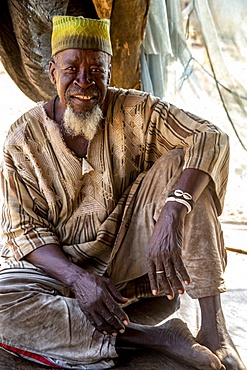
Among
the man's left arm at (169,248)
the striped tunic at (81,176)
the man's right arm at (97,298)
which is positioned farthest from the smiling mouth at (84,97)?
the man's right arm at (97,298)

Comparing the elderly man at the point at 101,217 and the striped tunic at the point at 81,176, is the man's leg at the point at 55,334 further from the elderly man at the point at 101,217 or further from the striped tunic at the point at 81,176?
the striped tunic at the point at 81,176

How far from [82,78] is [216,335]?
106 cm

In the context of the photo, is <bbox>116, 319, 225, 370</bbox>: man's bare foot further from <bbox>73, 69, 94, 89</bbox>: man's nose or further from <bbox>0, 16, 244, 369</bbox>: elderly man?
<bbox>73, 69, 94, 89</bbox>: man's nose

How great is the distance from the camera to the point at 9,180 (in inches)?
94.0

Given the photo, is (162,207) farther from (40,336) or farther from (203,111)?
(203,111)

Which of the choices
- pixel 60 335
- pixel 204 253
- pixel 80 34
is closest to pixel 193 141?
pixel 204 253

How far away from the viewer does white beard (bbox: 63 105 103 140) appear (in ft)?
7.63

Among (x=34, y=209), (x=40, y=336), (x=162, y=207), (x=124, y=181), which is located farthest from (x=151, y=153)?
(x=40, y=336)

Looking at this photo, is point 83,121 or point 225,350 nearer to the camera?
point 225,350

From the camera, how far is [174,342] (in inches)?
83.4

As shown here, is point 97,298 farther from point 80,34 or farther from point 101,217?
point 80,34

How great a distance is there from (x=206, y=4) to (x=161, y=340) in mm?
3118

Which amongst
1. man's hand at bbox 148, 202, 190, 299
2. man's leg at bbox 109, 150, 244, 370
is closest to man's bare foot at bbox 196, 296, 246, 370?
man's leg at bbox 109, 150, 244, 370

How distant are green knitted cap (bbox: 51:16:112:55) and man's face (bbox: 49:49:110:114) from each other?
0.03 m
